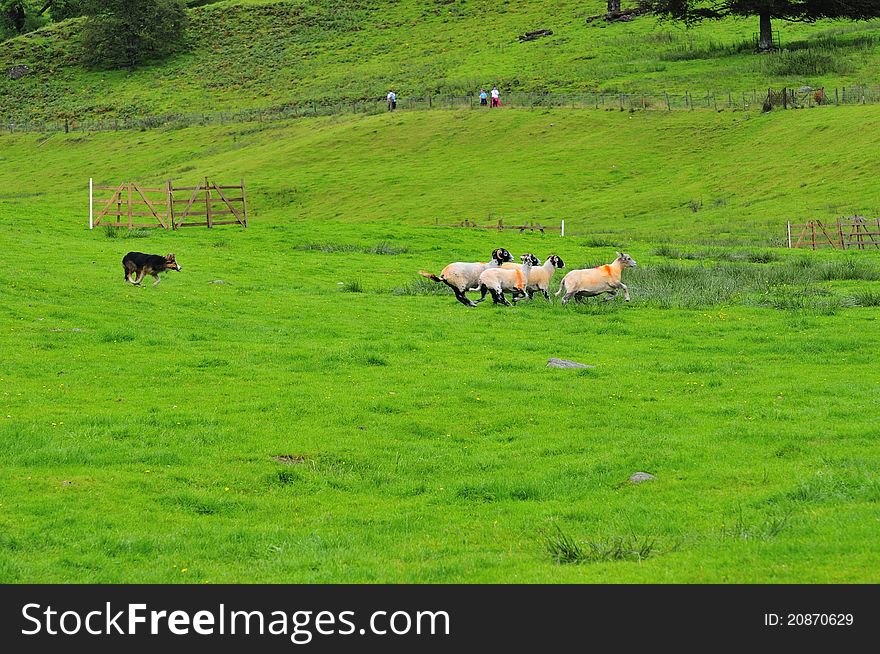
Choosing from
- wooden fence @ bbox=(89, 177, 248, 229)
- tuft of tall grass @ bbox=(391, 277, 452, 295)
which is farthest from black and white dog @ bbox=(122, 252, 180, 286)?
wooden fence @ bbox=(89, 177, 248, 229)

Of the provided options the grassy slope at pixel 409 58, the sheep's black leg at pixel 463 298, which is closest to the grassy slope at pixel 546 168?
the grassy slope at pixel 409 58

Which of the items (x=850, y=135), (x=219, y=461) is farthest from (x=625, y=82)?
(x=219, y=461)

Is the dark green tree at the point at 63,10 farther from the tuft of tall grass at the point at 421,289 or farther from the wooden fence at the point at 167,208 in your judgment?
the tuft of tall grass at the point at 421,289

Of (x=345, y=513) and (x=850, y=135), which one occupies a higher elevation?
(x=345, y=513)

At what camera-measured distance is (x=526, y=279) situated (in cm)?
2938

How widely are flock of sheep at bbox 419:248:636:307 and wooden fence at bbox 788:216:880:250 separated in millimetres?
20455

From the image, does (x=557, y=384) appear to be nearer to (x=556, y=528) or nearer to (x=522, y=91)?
(x=556, y=528)

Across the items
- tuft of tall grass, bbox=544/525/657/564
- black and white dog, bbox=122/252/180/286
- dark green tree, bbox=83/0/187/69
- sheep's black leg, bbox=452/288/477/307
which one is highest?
dark green tree, bbox=83/0/187/69

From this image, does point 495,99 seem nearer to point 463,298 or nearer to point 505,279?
point 463,298

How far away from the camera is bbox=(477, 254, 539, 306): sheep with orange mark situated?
29125mm

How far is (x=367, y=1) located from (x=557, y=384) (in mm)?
141509

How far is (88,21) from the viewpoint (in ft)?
482

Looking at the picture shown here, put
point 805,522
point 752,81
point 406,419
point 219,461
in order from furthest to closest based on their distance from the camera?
point 752,81 < point 406,419 < point 219,461 < point 805,522

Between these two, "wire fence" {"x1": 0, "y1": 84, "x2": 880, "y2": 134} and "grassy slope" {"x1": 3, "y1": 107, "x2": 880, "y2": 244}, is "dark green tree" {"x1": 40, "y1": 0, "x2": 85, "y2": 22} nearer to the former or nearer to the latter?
"wire fence" {"x1": 0, "y1": 84, "x2": 880, "y2": 134}
